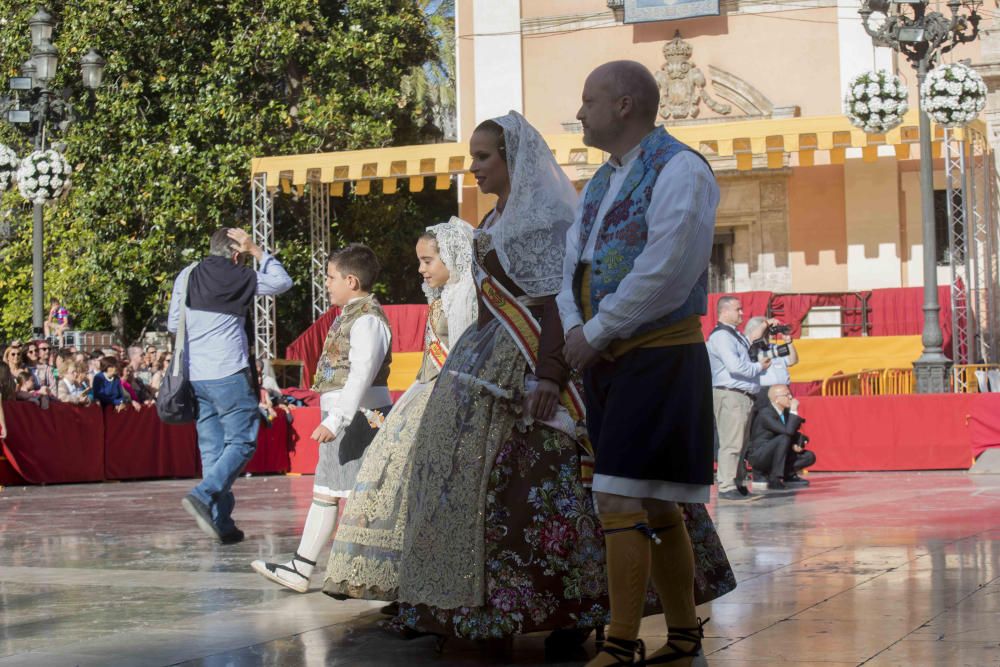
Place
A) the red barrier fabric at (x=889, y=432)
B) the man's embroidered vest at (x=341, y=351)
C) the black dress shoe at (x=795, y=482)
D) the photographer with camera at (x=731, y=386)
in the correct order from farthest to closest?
the red barrier fabric at (x=889, y=432) < the black dress shoe at (x=795, y=482) < the photographer with camera at (x=731, y=386) < the man's embroidered vest at (x=341, y=351)

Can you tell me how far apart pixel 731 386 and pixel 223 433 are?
434 centimetres

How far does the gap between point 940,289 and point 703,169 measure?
60.4 ft

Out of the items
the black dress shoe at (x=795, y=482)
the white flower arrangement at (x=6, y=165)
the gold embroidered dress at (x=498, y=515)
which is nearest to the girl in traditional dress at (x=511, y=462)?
the gold embroidered dress at (x=498, y=515)

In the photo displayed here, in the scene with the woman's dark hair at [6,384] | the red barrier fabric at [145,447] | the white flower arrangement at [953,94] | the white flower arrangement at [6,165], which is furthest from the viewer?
the white flower arrangement at [6,165]

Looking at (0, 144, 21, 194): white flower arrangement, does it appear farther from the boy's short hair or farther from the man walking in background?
the boy's short hair

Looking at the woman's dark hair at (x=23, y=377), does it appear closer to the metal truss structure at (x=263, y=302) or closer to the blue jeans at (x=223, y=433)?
the metal truss structure at (x=263, y=302)

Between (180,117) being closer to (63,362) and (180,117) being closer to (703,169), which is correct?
(63,362)

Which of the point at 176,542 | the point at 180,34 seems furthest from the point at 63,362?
the point at 180,34

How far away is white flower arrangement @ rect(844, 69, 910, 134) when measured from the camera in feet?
56.2

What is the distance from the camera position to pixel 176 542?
869 centimetres

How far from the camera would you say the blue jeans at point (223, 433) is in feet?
26.4

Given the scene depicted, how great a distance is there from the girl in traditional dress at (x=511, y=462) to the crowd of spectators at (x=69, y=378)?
11.0 m

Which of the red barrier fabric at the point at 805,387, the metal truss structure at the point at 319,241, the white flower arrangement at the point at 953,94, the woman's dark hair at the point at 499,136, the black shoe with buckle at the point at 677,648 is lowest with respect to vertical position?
the black shoe with buckle at the point at 677,648

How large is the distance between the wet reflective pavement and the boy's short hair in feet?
4.38
